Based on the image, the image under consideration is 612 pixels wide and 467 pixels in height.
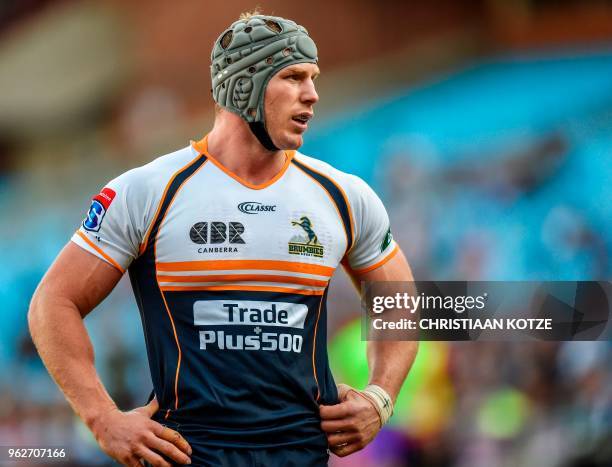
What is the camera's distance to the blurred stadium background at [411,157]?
9828 millimetres

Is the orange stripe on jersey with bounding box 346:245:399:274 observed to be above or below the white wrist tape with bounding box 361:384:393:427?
above

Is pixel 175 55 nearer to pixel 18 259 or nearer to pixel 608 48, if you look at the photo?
pixel 18 259

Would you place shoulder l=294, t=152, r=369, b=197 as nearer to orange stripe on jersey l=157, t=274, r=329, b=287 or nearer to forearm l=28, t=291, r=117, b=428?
orange stripe on jersey l=157, t=274, r=329, b=287

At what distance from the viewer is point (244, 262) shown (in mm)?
4336

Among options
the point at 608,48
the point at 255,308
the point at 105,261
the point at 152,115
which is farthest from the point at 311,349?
the point at 152,115

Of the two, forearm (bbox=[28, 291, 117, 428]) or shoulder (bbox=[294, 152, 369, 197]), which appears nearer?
forearm (bbox=[28, 291, 117, 428])

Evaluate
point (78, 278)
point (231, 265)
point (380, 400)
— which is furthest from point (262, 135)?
point (380, 400)

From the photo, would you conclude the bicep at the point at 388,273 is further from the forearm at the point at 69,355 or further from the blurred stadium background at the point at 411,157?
the blurred stadium background at the point at 411,157

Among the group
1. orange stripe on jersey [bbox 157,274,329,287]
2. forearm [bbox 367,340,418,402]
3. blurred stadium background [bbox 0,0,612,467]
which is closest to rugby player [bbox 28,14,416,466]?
orange stripe on jersey [bbox 157,274,329,287]

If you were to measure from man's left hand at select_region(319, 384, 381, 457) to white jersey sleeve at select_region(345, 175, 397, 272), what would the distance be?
0.58 m

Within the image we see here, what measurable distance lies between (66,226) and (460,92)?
5.01 m

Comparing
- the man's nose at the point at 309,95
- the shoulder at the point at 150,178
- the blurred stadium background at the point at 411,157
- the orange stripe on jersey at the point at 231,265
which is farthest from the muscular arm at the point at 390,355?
the blurred stadium background at the point at 411,157

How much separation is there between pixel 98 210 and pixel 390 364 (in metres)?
1.42

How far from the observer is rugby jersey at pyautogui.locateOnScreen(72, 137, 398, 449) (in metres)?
4.27
